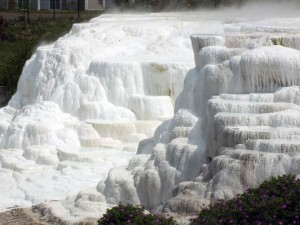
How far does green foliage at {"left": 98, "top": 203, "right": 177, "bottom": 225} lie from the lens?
30.2ft

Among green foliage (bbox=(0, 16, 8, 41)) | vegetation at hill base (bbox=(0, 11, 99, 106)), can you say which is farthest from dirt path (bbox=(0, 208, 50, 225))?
green foliage (bbox=(0, 16, 8, 41))

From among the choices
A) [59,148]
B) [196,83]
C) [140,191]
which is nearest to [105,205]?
[140,191]

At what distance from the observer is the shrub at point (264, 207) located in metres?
8.40

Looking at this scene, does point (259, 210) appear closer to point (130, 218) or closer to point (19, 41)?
point (130, 218)

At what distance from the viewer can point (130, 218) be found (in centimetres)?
937

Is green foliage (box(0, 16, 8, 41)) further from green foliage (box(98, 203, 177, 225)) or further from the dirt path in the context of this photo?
green foliage (box(98, 203, 177, 225))

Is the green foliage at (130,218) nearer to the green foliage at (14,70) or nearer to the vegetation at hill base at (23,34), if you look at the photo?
the green foliage at (14,70)

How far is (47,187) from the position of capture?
579 inches

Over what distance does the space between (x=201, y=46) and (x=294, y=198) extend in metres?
5.83

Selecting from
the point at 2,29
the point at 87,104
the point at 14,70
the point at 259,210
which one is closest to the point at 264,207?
the point at 259,210

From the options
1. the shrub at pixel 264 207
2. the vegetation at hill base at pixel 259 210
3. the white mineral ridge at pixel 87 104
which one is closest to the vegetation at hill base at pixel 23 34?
the white mineral ridge at pixel 87 104

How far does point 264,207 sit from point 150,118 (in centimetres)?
931

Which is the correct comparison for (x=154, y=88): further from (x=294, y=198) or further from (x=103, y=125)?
(x=294, y=198)

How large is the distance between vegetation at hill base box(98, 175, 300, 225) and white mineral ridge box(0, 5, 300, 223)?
5.54 feet
